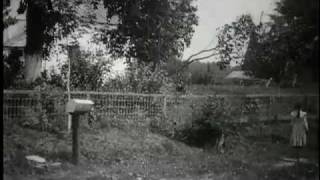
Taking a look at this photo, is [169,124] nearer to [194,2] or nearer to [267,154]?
[267,154]

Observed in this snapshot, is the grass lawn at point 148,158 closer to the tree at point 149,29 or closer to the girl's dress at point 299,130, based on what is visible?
the girl's dress at point 299,130

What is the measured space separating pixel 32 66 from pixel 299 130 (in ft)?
24.7

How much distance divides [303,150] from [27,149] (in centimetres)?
641

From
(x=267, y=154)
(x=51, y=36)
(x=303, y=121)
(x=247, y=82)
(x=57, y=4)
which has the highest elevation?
(x=57, y=4)

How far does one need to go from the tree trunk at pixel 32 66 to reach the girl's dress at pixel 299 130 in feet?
23.2

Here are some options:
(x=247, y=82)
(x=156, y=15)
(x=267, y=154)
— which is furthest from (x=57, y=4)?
(x=267, y=154)

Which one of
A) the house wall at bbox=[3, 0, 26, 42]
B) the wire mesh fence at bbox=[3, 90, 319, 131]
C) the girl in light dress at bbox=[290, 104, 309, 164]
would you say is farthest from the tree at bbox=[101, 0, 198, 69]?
the girl in light dress at bbox=[290, 104, 309, 164]

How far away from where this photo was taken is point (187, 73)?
50.6 ft

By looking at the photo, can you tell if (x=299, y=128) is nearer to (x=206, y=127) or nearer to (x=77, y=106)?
(x=206, y=127)

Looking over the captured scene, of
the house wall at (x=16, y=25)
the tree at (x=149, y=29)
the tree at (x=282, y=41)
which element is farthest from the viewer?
the house wall at (x=16, y=25)

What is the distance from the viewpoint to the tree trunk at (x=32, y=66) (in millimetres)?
13570

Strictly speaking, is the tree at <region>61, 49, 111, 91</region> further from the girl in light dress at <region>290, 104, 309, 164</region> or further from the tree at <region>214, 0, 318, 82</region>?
the girl in light dress at <region>290, 104, 309, 164</region>

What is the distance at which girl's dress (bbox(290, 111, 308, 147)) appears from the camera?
1116 cm

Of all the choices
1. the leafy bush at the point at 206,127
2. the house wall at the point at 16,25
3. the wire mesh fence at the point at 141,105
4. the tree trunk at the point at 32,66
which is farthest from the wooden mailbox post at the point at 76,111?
the house wall at the point at 16,25
